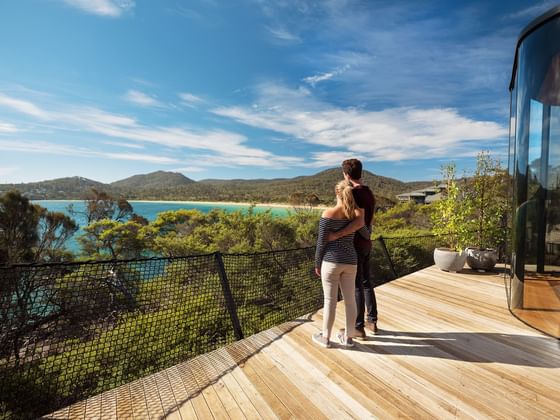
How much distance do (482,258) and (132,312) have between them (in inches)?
291

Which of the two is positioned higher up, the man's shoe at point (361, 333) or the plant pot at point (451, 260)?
the plant pot at point (451, 260)

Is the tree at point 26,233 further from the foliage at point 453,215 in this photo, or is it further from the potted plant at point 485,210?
the potted plant at point 485,210

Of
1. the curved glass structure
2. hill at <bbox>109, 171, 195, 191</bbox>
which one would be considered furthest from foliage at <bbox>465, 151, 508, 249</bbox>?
hill at <bbox>109, 171, 195, 191</bbox>

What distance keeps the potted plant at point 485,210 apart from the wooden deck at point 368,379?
238 cm

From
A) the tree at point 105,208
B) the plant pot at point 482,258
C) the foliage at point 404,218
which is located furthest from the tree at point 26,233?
the foliage at point 404,218

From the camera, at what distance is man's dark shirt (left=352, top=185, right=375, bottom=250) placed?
6.93 ft

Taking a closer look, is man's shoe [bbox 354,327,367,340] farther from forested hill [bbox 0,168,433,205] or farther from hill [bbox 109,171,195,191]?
hill [bbox 109,171,195,191]

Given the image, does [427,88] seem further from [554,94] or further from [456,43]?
[554,94]

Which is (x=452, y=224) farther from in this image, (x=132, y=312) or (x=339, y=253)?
(x=132, y=312)

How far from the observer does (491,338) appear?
8.26 ft

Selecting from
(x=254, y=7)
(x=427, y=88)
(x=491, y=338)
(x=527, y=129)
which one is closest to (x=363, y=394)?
(x=491, y=338)

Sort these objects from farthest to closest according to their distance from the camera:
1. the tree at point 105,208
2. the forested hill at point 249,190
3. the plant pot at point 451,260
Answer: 1. the forested hill at point 249,190
2. the tree at point 105,208
3. the plant pot at point 451,260

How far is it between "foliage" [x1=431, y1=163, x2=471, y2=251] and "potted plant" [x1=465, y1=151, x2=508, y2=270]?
10cm

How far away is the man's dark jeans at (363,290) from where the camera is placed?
234 cm
